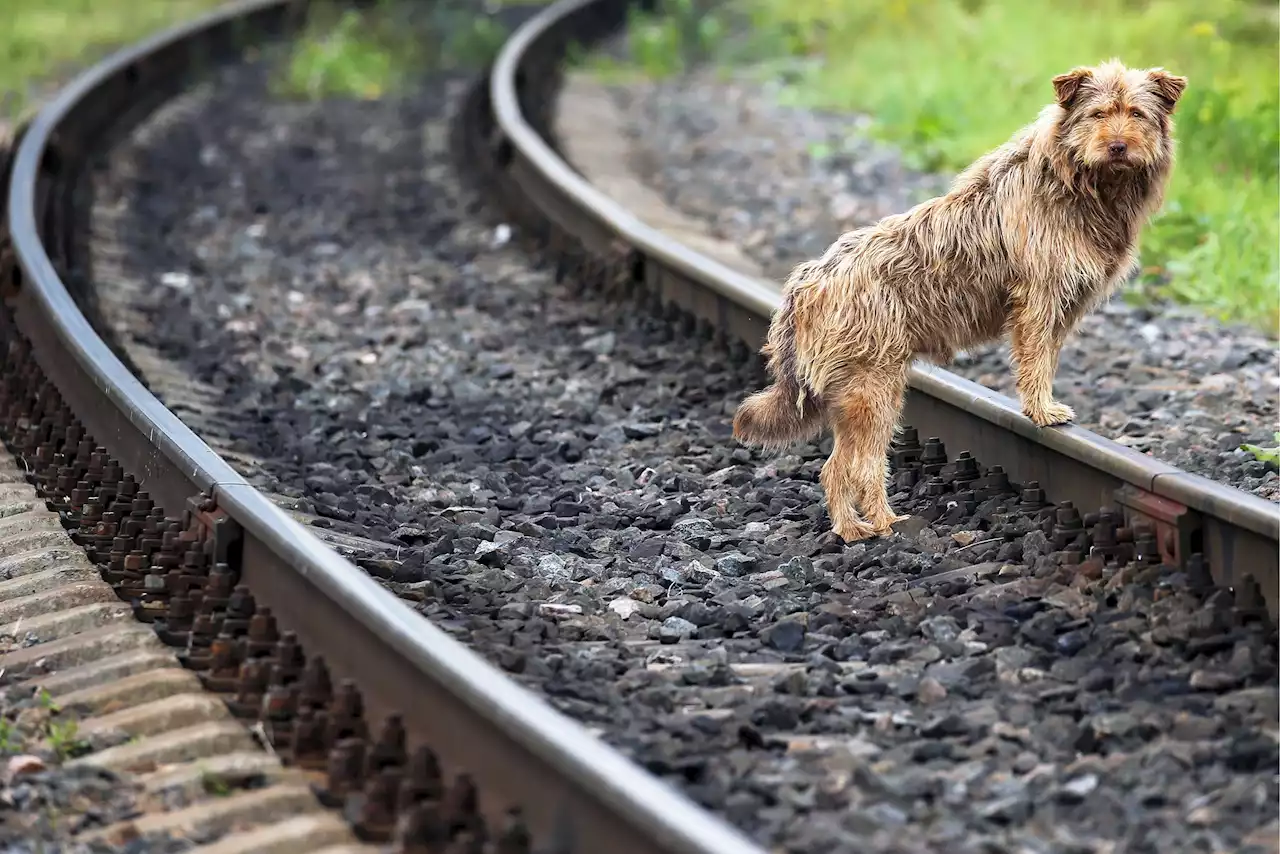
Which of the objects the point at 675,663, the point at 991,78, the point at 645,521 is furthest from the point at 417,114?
the point at 675,663

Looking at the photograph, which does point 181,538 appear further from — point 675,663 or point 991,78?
point 991,78

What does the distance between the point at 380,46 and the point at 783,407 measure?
36.5 ft

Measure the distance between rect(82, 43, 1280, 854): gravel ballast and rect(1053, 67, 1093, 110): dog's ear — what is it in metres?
1.30

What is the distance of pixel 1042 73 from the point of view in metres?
12.4

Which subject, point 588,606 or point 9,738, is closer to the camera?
point 9,738

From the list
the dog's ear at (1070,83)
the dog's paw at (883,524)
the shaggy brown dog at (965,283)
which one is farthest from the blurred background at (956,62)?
the dog's paw at (883,524)

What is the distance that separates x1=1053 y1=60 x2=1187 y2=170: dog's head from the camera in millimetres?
5672

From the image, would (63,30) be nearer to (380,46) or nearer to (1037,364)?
(380,46)

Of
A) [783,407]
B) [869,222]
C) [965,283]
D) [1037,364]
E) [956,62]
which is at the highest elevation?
[965,283]

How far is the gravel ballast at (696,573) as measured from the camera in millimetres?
4328

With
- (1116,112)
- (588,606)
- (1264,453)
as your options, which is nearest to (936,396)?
(1264,453)

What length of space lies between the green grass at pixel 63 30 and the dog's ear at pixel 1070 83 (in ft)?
30.5

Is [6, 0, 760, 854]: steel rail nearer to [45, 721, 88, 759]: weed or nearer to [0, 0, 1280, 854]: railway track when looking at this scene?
[0, 0, 1280, 854]: railway track

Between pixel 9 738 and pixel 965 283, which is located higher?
pixel 965 283
